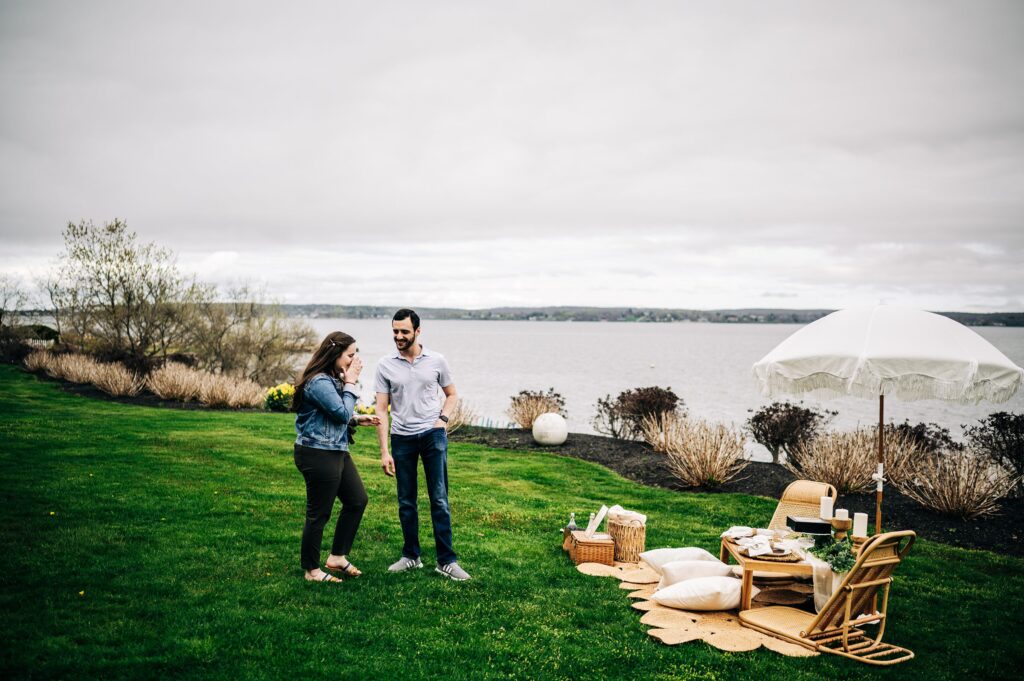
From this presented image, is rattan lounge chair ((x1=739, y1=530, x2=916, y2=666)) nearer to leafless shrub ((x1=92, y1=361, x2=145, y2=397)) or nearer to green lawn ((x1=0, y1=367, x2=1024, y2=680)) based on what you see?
green lawn ((x1=0, y1=367, x2=1024, y2=680))

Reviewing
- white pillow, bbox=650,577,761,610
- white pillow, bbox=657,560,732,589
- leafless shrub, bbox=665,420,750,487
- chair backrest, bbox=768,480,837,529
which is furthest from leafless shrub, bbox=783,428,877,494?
white pillow, bbox=650,577,761,610

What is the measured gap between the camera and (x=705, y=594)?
5984mm

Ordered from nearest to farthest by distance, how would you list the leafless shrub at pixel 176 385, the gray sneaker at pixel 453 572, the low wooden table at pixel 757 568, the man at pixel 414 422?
the low wooden table at pixel 757 568, the man at pixel 414 422, the gray sneaker at pixel 453 572, the leafless shrub at pixel 176 385

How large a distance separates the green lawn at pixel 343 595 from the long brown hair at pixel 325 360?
1.80m

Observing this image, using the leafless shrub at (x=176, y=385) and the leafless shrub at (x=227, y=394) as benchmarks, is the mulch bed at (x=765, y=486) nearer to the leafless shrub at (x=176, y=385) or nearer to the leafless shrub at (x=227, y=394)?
Result: the leafless shrub at (x=227, y=394)

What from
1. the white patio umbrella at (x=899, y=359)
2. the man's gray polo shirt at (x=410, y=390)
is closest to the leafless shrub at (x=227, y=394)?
the man's gray polo shirt at (x=410, y=390)

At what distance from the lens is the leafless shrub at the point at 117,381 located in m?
19.8

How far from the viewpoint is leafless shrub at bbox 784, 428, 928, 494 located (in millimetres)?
11125

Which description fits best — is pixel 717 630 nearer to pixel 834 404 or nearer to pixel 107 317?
pixel 107 317

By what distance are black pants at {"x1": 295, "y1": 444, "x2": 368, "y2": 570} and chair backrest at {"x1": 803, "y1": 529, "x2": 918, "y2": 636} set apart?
4089mm

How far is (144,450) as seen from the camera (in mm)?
11625

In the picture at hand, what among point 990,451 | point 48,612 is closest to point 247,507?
point 48,612

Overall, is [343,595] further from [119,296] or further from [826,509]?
[119,296]

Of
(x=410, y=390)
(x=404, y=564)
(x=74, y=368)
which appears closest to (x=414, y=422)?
(x=410, y=390)
